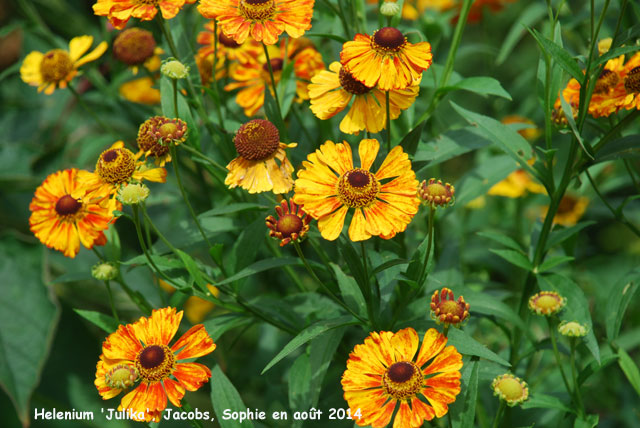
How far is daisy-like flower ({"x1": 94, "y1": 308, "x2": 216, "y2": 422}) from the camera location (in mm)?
859

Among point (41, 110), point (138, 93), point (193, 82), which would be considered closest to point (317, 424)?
point (193, 82)

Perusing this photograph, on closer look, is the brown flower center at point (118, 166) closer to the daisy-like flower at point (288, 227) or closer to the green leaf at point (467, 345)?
the daisy-like flower at point (288, 227)

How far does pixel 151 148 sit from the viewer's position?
0.96m

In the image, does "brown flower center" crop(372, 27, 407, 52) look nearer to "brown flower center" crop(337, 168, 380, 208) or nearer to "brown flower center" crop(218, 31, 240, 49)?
"brown flower center" crop(337, 168, 380, 208)

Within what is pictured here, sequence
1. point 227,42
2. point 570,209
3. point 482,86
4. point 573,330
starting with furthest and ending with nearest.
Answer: point 570,209, point 227,42, point 482,86, point 573,330

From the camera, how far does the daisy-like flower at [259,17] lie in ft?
3.11

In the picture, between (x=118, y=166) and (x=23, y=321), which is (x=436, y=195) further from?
(x=23, y=321)

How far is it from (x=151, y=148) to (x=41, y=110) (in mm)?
1263

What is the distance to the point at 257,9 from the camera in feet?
3.17

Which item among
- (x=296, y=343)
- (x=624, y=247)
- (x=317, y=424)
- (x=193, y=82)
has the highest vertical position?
(x=193, y=82)

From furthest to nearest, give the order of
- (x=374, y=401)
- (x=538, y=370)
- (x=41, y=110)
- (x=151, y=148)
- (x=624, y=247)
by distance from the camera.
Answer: (x=41, y=110) < (x=624, y=247) < (x=538, y=370) < (x=151, y=148) < (x=374, y=401)

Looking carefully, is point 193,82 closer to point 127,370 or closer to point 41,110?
point 127,370

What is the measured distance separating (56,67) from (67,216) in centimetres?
37

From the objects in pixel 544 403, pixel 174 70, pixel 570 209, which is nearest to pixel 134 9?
pixel 174 70
